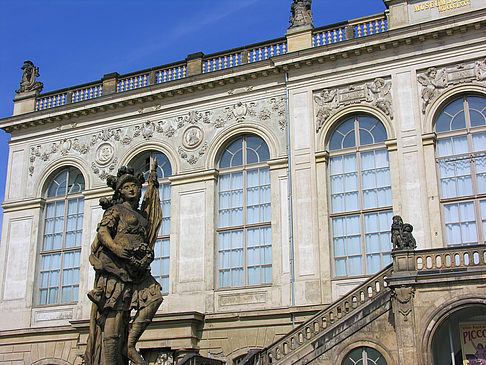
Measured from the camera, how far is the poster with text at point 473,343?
16.4m

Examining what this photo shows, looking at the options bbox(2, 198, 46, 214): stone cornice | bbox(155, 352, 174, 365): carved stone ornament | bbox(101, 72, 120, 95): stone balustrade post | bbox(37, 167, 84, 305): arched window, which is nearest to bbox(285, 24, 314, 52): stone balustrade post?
bbox(101, 72, 120, 95): stone balustrade post

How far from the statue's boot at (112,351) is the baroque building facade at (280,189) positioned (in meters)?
8.23

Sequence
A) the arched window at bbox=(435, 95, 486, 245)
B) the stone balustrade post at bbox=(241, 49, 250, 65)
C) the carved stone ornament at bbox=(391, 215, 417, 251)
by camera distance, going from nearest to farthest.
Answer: the carved stone ornament at bbox=(391, 215, 417, 251) < the arched window at bbox=(435, 95, 486, 245) < the stone balustrade post at bbox=(241, 49, 250, 65)

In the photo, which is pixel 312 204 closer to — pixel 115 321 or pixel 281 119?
pixel 281 119

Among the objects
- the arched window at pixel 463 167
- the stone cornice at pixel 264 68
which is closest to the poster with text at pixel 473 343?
the arched window at pixel 463 167

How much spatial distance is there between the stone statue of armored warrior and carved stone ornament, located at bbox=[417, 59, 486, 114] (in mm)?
13318

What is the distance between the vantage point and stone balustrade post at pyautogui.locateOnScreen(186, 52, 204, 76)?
25.0 meters

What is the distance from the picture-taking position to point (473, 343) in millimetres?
16594

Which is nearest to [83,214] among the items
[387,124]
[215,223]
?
[215,223]

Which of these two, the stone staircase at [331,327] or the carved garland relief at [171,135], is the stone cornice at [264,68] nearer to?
the carved garland relief at [171,135]

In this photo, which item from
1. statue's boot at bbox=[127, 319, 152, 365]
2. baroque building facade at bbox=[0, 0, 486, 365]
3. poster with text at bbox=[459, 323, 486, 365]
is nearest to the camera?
statue's boot at bbox=[127, 319, 152, 365]

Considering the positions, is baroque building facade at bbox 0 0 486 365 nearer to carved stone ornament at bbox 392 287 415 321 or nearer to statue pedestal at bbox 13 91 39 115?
carved stone ornament at bbox 392 287 415 321

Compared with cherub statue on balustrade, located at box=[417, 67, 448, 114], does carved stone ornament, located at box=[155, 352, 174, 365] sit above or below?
below

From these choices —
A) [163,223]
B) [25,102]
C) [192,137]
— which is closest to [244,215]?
[163,223]
